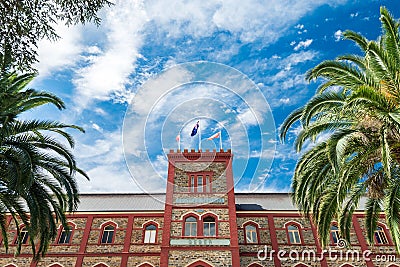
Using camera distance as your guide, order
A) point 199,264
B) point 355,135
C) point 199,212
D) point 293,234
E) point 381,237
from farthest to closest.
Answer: point 293,234 < point 381,237 < point 199,212 < point 199,264 < point 355,135

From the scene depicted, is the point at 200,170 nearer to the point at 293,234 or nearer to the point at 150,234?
the point at 150,234

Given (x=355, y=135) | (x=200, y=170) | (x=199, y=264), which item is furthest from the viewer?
(x=200, y=170)

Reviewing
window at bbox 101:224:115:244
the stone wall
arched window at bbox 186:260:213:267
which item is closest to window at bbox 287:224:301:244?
the stone wall

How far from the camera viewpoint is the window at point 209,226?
21719 mm

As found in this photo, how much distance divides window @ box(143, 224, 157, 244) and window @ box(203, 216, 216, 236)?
15.9ft

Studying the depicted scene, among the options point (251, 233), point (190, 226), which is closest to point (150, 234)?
point (190, 226)

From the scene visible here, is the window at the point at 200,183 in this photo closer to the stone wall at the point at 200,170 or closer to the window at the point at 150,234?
the stone wall at the point at 200,170

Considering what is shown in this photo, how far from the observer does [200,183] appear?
24562 millimetres

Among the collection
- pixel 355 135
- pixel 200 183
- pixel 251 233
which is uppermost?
pixel 200 183

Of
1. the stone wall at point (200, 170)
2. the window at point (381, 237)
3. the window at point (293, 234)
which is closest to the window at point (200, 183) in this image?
the stone wall at point (200, 170)

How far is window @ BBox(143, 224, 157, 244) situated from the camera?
24239 millimetres

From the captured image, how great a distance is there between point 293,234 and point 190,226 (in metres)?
8.74

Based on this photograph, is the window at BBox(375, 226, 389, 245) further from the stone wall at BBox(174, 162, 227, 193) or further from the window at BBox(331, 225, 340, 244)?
the stone wall at BBox(174, 162, 227, 193)

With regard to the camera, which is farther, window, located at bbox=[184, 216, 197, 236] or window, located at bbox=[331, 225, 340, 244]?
window, located at bbox=[331, 225, 340, 244]
